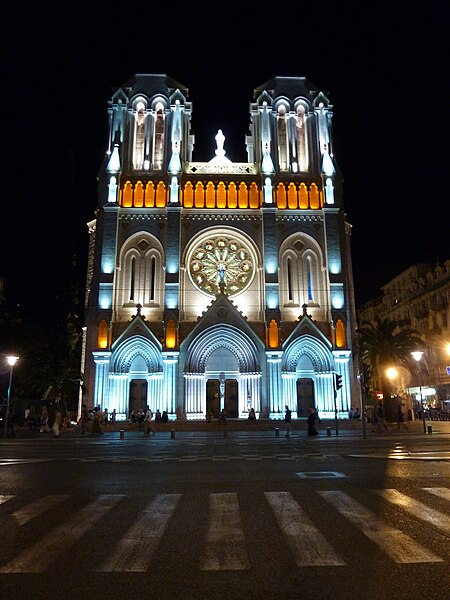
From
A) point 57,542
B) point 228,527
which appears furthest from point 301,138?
point 57,542

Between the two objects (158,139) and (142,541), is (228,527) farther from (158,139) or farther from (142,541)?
(158,139)

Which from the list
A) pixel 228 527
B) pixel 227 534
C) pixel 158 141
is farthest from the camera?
pixel 158 141

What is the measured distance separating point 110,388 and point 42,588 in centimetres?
3473

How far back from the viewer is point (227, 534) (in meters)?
6.40

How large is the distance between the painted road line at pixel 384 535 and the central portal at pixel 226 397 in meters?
31.9

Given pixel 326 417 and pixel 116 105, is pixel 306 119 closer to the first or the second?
pixel 116 105

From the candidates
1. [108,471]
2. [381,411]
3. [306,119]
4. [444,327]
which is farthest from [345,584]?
[444,327]

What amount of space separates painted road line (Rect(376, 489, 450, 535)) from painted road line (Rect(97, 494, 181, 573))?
365 centimetres

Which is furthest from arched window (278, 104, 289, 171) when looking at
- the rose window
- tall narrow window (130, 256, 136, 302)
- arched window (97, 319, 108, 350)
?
arched window (97, 319, 108, 350)

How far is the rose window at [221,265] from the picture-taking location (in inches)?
Answer: 1656

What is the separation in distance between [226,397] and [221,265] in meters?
11.1

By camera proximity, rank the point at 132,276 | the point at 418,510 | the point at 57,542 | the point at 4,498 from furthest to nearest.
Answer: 1. the point at 132,276
2. the point at 4,498
3. the point at 418,510
4. the point at 57,542

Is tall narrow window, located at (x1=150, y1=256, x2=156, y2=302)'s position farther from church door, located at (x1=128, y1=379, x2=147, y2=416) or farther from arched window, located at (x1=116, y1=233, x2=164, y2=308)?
church door, located at (x1=128, y1=379, x2=147, y2=416)

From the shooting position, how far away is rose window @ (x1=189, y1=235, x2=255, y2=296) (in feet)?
138
